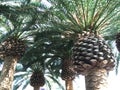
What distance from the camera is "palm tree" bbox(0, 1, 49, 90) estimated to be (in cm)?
1540

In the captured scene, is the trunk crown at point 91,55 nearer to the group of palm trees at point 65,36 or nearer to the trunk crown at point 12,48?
the group of palm trees at point 65,36

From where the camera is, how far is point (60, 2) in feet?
47.0

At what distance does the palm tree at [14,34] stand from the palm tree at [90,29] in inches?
50.3

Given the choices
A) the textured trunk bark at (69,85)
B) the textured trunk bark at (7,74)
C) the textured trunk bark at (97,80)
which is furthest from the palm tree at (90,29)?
the textured trunk bark at (69,85)

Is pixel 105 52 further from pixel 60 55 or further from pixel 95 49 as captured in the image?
pixel 60 55

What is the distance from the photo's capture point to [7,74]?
16.2m

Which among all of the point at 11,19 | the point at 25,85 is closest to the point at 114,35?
the point at 11,19

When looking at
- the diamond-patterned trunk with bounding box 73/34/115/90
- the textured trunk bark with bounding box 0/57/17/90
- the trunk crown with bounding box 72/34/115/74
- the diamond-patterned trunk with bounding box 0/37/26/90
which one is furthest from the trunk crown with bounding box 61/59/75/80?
the diamond-patterned trunk with bounding box 73/34/115/90

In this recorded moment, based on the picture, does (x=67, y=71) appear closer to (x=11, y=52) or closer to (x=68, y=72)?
(x=68, y=72)

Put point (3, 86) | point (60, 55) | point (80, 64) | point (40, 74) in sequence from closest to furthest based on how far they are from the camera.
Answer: point (80, 64)
point (3, 86)
point (60, 55)
point (40, 74)

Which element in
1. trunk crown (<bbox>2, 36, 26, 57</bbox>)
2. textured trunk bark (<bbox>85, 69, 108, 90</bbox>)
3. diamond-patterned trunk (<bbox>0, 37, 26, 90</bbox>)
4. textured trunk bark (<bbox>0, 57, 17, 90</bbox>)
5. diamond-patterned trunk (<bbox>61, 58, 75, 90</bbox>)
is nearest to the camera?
textured trunk bark (<bbox>85, 69, 108, 90</bbox>)

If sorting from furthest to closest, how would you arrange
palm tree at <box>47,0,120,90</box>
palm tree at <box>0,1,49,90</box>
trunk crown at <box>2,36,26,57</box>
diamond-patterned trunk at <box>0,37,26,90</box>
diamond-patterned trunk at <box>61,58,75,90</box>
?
1. diamond-patterned trunk at <box>61,58,75,90</box>
2. trunk crown at <box>2,36,26,57</box>
3. diamond-patterned trunk at <box>0,37,26,90</box>
4. palm tree at <box>0,1,49,90</box>
5. palm tree at <box>47,0,120,90</box>

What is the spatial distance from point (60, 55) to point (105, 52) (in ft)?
20.8

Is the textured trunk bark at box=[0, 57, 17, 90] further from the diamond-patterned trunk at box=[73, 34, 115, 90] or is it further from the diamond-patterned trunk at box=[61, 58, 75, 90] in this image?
the diamond-patterned trunk at box=[73, 34, 115, 90]
